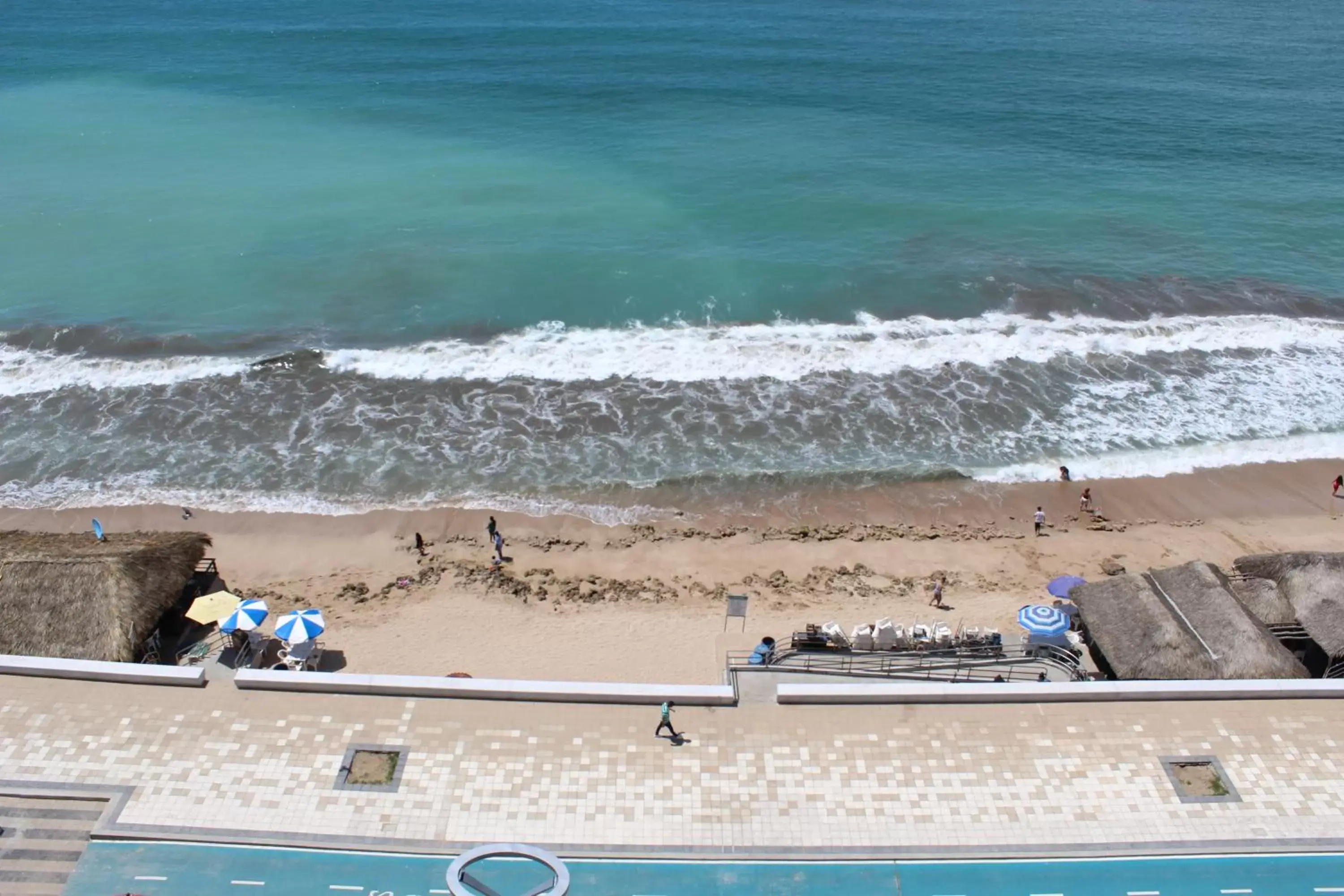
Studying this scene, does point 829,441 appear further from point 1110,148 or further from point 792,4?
point 792,4

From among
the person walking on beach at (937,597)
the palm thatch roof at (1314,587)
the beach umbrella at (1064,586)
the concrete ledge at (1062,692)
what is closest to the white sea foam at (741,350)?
the person walking on beach at (937,597)

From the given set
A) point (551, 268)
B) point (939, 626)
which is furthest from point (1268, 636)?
point (551, 268)

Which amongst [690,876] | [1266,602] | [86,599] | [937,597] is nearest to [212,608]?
[86,599]

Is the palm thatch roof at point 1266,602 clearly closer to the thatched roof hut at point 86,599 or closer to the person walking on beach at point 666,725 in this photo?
the person walking on beach at point 666,725

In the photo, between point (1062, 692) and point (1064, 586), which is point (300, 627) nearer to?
point (1062, 692)

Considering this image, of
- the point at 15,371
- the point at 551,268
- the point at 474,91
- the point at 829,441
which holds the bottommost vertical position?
the point at 829,441

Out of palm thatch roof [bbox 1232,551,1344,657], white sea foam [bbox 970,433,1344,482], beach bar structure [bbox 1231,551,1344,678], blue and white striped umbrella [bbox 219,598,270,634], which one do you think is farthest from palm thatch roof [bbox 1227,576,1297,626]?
blue and white striped umbrella [bbox 219,598,270,634]
